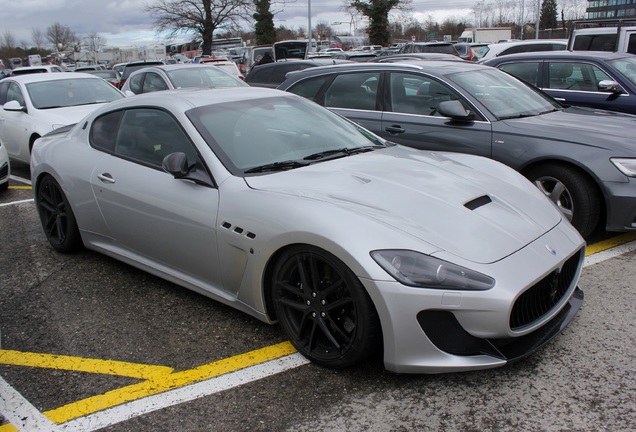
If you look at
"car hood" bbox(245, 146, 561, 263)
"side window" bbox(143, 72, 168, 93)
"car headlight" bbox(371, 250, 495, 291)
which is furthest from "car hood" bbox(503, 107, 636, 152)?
"side window" bbox(143, 72, 168, 93)

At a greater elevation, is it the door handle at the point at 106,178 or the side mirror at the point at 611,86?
the side mirror at the point at 611,86

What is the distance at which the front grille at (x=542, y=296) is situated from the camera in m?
2.76

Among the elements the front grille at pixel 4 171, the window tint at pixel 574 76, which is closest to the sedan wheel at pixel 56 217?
the front grille at pixel 4 171

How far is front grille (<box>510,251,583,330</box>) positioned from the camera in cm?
276

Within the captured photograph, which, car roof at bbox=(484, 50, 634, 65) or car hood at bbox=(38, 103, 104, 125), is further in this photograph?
car hood at bbox=(38, 103, 104, 125)

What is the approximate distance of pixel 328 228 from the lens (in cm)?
288

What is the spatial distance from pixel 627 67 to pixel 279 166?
5.82 meters

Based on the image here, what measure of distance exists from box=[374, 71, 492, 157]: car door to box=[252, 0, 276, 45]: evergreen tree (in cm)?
5254

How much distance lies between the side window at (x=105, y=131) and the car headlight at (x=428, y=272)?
2632 millimetres

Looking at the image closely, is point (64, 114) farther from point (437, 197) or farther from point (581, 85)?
point (581, 85)

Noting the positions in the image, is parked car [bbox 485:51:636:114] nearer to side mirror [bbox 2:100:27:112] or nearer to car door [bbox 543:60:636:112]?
car door [bbox 543:60:636:112]

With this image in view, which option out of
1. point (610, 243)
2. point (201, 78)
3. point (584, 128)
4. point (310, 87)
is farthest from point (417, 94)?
point (201, 78)

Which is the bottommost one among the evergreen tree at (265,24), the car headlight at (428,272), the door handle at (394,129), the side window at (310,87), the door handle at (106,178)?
the car headlight at (428,272)

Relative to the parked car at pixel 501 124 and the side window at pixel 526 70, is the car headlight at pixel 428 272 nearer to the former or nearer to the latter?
the parked car at pixel 501 124
